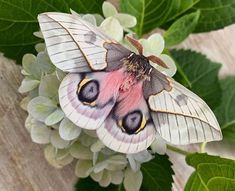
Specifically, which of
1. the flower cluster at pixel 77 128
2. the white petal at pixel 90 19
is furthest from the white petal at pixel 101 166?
the white petal at pixel 90 19

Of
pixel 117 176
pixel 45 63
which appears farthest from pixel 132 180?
pixel 45 63

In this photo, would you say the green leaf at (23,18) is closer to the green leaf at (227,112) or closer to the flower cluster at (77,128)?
the flower cluster at (77,128)

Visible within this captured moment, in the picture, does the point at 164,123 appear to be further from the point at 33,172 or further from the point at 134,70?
the point at 33,172

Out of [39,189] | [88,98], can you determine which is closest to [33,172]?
[39,189]

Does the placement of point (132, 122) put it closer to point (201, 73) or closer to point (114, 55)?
point (114, 55)

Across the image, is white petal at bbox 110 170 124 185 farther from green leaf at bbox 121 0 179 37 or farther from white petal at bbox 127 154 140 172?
green leaf at bbox 121 0 179 37

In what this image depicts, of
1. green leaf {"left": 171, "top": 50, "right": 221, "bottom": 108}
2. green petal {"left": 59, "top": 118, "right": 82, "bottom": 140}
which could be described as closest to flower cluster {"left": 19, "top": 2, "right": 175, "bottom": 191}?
green petal {"left": 59, "top": 118, "right": 82, "bottom": 140}
